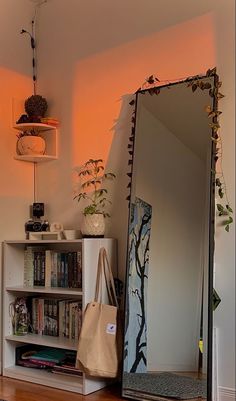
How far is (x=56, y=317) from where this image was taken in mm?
2957

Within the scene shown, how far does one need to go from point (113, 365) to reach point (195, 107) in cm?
144

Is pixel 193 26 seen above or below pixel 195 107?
above

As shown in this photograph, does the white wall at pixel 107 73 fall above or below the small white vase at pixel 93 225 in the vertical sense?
above

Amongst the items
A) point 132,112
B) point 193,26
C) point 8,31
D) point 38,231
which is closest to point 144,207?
point 132,112

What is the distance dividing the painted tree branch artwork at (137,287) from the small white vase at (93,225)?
0.66 ft

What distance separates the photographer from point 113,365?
258 cm

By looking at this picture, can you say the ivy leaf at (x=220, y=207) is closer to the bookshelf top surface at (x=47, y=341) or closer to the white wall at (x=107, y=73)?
the white wall at (x=107, y=73)

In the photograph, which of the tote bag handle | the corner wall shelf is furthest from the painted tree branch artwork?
the corner wall shelf

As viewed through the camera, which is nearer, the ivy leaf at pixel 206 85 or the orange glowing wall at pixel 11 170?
the ivy leaf at pixel 206 85

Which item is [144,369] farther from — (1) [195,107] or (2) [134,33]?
(2) [134,33]

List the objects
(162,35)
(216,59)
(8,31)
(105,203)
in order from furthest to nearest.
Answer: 1. (8,31)
2. (105,203)
3. (162,35)
4. (216,59)

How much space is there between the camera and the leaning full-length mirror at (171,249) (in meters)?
2.41

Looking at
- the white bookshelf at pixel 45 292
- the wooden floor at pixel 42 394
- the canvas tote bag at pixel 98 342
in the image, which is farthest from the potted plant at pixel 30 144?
the wooden floor at pixel 42 394

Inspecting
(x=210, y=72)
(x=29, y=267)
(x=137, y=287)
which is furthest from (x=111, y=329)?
(x=210, y=72)
